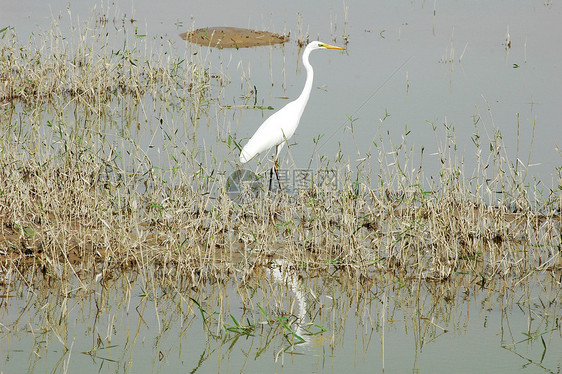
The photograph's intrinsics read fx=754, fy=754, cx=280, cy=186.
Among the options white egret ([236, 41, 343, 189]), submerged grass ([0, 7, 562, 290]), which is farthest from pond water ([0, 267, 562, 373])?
white egret ([236, 41, 343, 189])

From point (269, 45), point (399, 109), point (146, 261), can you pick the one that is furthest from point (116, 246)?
point (269, 45)

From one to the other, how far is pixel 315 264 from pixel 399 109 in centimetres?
527

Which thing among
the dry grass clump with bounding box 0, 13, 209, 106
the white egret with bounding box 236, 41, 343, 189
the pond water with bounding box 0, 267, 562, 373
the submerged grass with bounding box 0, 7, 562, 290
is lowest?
the pond water with bounding box 0, 267, 562, 373

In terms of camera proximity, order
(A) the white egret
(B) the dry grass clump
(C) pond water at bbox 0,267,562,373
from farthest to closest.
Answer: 1. (B) the dry grass clump
2. (A) the white egret
3. (C) pond water at bbox 0,267,562,373

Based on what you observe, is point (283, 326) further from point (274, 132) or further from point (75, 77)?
point (75, 77)

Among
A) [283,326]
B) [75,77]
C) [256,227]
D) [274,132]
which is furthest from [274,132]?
[283,326]

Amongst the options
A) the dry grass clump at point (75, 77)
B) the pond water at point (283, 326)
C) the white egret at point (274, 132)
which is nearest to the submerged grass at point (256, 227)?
the pond water at point (283, 326)

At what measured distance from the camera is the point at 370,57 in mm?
13047

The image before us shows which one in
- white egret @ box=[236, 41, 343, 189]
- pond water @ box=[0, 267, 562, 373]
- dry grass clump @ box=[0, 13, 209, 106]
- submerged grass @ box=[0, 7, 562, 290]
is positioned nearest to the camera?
pond water @ box=[0, 267, 562, 373]

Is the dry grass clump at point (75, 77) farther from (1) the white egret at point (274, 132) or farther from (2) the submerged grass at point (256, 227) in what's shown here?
(2) the submerged grass at point (256, 227)

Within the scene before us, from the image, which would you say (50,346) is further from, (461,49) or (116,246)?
(461,49)

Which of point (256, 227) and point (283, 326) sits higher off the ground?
point (256, 227)

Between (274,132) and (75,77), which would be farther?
(75,77)

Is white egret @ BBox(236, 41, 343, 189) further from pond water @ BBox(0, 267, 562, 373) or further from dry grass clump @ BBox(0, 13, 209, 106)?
pond water @ BBox(0, 267, 562, 373)
